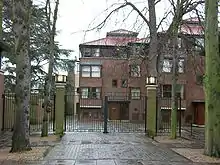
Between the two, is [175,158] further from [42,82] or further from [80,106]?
[80,106]

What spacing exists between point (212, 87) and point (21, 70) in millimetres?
6718

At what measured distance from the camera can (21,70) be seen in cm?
1390

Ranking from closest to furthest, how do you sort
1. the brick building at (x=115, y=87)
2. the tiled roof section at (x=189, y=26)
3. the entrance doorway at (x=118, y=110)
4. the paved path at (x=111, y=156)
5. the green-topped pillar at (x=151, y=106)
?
the paved path at (x=111, y=156), the green-topped pillar at (x=151, y=106), the tiled roof section at (x=189, y=26), the brick building at (x=115, y=87), the entrance doorway at (x=118, y=110)

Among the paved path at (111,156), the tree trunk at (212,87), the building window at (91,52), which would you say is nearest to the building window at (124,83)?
the building window at (91,52)

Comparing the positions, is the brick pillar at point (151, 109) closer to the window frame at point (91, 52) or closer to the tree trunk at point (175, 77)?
the tree trunk at point (175, 77)

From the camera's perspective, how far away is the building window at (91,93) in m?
48.2

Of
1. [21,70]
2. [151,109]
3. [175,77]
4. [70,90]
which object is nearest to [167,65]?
[70,90]

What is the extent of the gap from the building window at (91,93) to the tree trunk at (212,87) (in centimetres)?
3430

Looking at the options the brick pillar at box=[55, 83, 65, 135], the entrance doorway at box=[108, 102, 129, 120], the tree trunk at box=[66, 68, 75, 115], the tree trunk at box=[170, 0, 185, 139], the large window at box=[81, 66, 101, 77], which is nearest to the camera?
the tree trunk at box=[170, 0, 185, 139]

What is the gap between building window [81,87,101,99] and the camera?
158 feet

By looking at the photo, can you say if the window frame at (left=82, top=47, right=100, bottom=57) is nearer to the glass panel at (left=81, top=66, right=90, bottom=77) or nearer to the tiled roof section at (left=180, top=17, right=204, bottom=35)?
the glass panel at (left=81, top=66, right=90, bottom=77)

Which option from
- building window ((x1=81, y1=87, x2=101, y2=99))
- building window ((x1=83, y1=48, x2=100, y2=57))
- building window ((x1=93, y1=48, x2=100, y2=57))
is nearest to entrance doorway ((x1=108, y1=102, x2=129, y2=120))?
building window ((x1=81, y1=87, x2=101, y2=99))

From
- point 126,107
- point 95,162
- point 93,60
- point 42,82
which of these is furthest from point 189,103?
point 95,162

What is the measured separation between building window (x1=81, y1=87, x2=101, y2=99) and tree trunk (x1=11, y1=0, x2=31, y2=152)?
111 ft
